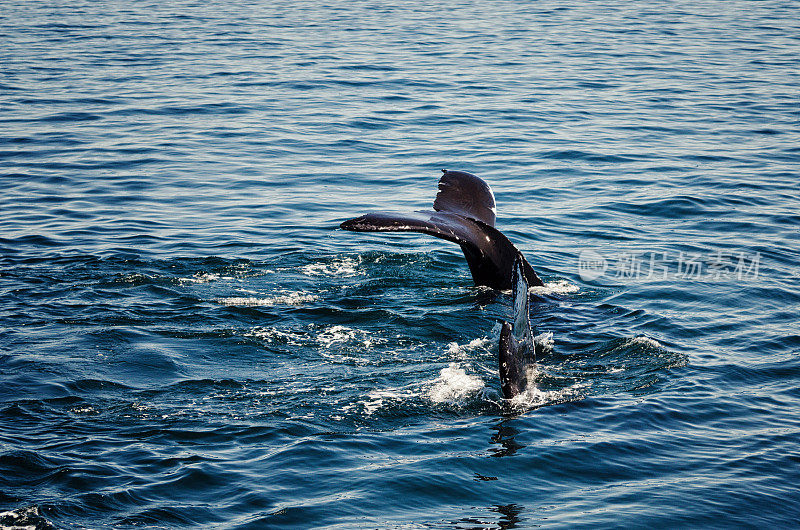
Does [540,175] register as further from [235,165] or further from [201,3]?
[201,3]

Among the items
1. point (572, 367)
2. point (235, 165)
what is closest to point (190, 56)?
point (235, 165)

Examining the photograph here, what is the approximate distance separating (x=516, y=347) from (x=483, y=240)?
66.0 inches

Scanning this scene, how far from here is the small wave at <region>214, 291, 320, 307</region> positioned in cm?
882

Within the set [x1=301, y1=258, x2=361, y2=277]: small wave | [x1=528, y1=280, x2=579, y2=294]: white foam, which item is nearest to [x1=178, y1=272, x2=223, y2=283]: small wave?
[x1=301, y1=258, x2=361, y2=277]: small wave

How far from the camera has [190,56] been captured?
23.9 m

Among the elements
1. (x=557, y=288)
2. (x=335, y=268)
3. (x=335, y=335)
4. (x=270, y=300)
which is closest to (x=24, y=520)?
(x=335, y=335)

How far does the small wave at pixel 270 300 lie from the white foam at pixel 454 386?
2.09 m

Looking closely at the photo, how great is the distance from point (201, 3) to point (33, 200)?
943 inches

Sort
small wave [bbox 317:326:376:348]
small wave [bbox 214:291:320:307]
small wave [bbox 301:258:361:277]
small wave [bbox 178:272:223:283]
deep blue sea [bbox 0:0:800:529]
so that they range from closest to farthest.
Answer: deep blue sea [bbox 0:0:800:529]
small wave [bbox 317:326:376:348]
small wave [bbox 214:291:320:307]
small wave [bbox 178:272:223:283]
small wave [bbox 301:258:361:277]

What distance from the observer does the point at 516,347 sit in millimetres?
6473

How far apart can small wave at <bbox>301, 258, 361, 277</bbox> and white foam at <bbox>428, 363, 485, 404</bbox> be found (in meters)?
2.84

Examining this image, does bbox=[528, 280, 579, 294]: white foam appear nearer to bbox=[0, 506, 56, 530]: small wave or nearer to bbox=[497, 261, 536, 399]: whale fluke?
bbox=[497, 261, 536, 399]: whale fluke

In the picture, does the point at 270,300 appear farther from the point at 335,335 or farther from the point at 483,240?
the point at 483,240

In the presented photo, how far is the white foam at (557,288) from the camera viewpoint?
8914 millimetres
